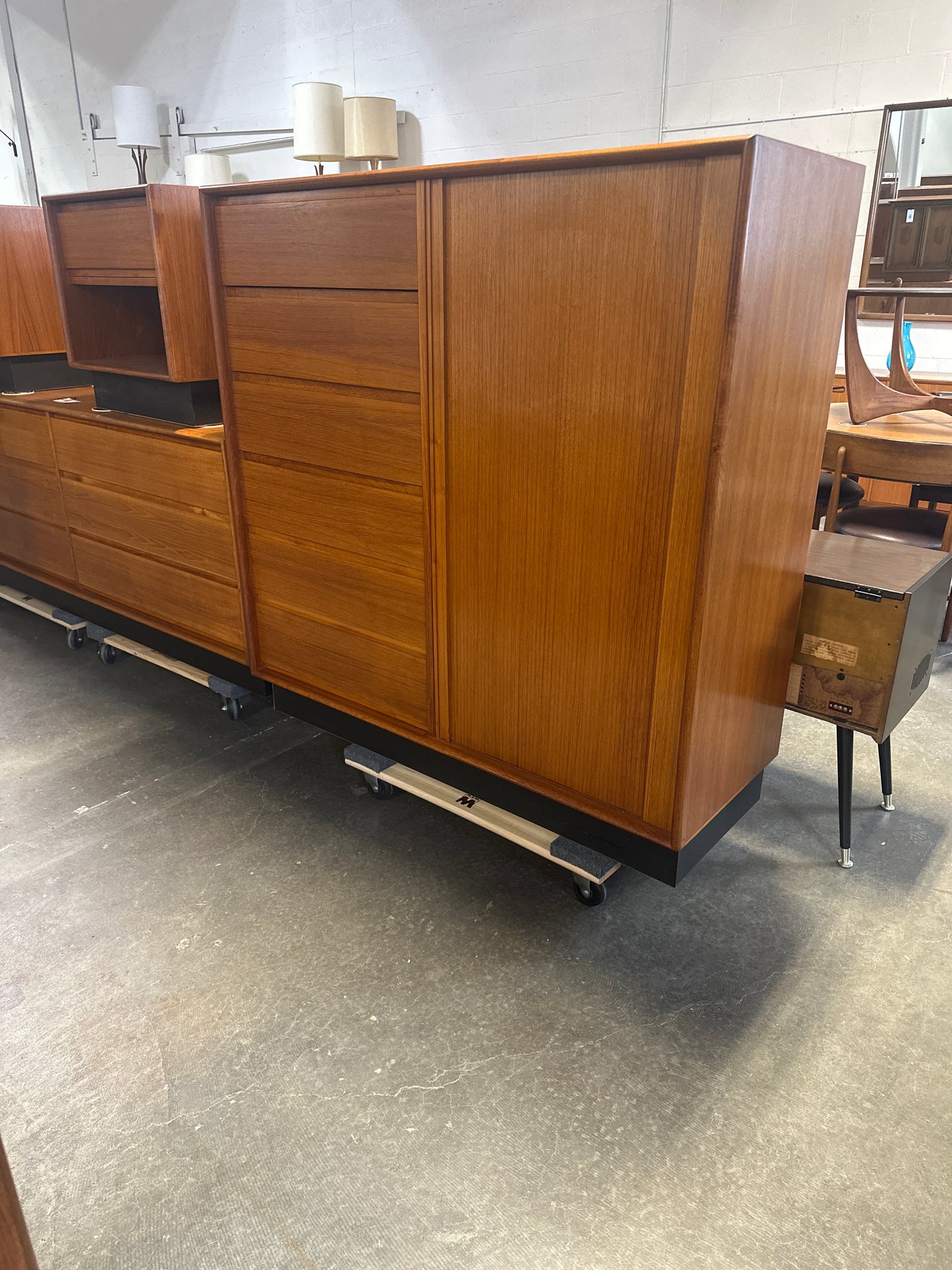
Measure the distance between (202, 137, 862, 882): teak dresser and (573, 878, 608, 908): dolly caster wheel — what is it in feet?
0.51

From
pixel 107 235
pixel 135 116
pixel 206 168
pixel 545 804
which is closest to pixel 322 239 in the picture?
pixel 107 235

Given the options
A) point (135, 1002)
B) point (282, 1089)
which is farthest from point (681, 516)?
point (135, 1002)

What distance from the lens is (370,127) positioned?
4.97 meters

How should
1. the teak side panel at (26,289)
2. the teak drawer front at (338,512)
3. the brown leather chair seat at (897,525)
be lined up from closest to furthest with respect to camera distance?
the teak drawer front at (338,512)
the brown leather chair seat at (897,525)
the teak side panel at (26,289)

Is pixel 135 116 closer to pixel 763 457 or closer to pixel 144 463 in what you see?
pixel 144 463

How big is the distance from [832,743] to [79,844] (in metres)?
2.33

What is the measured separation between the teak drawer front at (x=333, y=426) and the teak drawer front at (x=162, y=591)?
1.86 feet

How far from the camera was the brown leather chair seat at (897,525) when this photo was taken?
125 inches

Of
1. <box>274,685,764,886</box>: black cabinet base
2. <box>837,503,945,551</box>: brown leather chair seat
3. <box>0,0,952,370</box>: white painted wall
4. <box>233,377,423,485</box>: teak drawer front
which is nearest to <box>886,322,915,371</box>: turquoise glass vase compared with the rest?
<box>0,0,952,370</box>: white painted wall

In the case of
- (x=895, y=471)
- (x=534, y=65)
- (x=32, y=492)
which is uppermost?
(x=534, y=65)

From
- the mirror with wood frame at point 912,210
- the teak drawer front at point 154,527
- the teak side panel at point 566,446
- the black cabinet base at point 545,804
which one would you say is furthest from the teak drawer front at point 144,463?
the mirror with wood frame at point 912,210

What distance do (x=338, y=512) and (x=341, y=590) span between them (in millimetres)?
215

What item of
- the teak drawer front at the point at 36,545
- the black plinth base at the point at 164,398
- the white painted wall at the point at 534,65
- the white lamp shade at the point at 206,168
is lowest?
the teak drawer front at the point at 36,545

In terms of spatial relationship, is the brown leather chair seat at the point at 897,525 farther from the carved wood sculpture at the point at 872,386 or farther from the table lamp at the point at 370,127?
the table lamp at the point at 370,127
